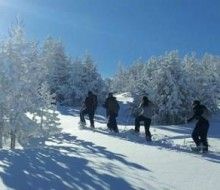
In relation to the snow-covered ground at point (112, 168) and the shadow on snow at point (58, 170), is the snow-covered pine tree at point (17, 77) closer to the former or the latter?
the snow-covered ground at point (112, 168)

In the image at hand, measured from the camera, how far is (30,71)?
2719cm

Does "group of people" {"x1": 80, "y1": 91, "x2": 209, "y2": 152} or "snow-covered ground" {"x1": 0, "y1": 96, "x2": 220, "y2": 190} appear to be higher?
"group of people" {"x1": 80, "y1": 91, "x2": 209, "y2": 152}

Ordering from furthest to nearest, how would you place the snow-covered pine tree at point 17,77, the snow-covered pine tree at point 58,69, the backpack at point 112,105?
the snow-covered pine tree at point 58,69
the snow-covered pine tree at point 17,77
the backpack at point 112,105

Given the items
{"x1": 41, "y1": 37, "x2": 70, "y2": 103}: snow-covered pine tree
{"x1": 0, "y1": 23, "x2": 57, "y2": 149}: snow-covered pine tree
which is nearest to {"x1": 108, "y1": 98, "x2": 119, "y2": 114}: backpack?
{"x1": 0, "y1": 23, "x2": 57, "y2": 149}: snow-covered pine tree

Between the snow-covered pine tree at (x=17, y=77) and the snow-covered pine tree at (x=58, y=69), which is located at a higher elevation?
the snow-covered pine tree at (x=58, y=69)

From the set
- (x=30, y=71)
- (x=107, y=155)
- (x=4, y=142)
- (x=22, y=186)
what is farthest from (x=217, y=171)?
(x=4, y=142)

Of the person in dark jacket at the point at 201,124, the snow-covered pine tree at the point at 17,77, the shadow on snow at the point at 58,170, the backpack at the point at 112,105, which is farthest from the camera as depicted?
the snow-covered pine tree at the point at 17,77

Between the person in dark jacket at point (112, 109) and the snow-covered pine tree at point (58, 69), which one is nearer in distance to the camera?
the person in dark jacket at point (112, 109)

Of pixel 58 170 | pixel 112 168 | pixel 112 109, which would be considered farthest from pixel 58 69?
pixel 58 170

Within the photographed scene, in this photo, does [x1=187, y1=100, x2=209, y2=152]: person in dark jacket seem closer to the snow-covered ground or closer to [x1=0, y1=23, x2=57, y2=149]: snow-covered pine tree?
the snow-covered ground

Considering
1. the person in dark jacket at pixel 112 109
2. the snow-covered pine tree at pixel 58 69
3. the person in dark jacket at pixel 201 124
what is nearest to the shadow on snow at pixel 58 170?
the person in dark jacket at pixel 201 124

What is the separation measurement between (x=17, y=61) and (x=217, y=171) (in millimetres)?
16871

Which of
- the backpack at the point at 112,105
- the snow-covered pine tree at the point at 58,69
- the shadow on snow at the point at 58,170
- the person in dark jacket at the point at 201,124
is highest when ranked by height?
the snow-covered pine tree at the point at 58,69

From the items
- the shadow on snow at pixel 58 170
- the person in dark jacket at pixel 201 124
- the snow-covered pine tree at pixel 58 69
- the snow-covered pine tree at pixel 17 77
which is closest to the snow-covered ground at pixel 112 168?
the shadow on snow at pixel 58 170
